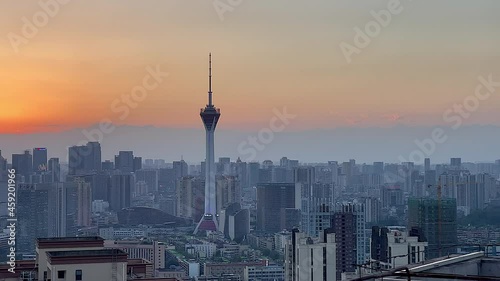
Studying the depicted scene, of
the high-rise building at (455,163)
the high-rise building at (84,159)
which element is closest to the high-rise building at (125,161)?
the high-rise building at (84,159)

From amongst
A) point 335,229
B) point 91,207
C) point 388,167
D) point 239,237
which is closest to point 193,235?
point 239,237

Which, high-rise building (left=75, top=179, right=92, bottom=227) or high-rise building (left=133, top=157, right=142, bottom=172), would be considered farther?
high-rise building (left=133, top=157, right=142, bottom=172)

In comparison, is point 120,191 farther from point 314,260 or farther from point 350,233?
point 314,260

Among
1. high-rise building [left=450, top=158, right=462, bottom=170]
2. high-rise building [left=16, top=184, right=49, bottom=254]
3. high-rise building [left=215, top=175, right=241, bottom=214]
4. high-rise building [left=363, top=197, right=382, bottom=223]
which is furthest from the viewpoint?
high-rise building [left=215, top=175, right=241, bottom=214]

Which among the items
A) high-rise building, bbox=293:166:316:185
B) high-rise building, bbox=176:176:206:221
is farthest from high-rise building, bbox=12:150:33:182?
high-rise building, bbox=176:176:206:221

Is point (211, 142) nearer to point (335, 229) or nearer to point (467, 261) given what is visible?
point (335, 229)

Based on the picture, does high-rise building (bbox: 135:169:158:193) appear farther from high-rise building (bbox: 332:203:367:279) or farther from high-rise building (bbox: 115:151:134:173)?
high-rise building (bbox: 332:203:367:279)
